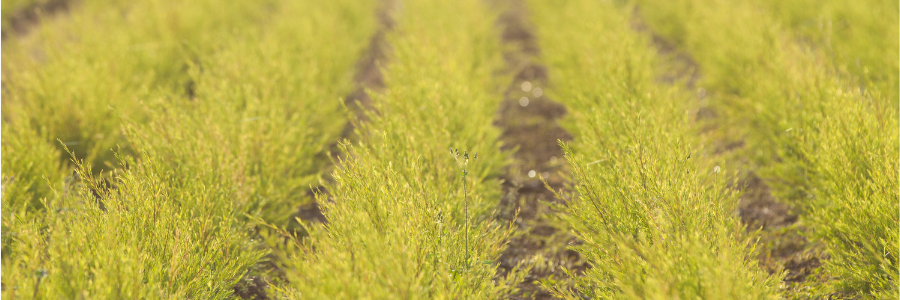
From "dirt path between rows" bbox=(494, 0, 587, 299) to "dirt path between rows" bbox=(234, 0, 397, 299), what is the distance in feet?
3.67

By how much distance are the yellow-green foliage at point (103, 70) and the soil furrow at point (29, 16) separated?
972 millimetres

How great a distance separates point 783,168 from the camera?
9.62 ft

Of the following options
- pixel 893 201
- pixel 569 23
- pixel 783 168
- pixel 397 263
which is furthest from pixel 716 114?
pixel 397 263

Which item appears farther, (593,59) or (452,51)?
(452,51)

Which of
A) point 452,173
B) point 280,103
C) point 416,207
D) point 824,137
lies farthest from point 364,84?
point 824,137

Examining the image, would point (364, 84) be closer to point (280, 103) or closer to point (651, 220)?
point (280, 103)

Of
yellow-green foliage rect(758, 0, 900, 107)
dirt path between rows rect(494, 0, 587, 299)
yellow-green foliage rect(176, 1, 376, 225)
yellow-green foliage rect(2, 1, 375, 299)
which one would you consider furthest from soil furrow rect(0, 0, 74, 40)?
yellow-green foliage rect(758, 0, 900, 107)

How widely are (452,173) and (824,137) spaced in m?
1.81

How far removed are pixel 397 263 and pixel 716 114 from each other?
12.5ft

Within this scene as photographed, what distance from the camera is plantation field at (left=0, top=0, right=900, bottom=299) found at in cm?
195

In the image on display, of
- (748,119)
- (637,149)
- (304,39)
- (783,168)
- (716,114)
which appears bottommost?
(716,114)

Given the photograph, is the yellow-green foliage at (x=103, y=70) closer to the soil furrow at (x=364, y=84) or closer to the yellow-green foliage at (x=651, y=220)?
the soil furrow at (x=364, y=84)

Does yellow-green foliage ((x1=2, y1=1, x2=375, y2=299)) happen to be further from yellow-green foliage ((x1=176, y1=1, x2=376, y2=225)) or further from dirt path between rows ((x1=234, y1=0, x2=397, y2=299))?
dirt path between rows ((x1=234, y1=0, x2=397, y2=299))

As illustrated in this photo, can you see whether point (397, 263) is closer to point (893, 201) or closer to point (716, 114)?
point (893, 201)
